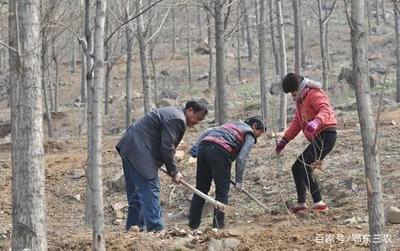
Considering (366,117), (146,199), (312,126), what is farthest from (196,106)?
(366,117)

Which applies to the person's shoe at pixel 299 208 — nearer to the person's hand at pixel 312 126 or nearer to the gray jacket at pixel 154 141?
the person's hand at pixel 312 126

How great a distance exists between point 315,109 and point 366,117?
2.61m

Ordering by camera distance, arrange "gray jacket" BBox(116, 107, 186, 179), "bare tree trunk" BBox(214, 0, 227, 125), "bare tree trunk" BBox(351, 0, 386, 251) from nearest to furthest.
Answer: "bare tree trunk" BBox(351, 0, 386, 251)
"gray jacket" BBox(116, 107, 186, 179)
"bare tree trunk" BBox(214, 0, 227, 125)

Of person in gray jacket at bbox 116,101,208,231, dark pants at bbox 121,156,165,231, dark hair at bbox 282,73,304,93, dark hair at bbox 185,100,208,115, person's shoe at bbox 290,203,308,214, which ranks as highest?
dark hair at bbox 282,73,304,93

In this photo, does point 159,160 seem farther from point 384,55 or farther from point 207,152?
point 384,55

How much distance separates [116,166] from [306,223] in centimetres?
623

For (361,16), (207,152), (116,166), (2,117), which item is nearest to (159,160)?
(207,152)

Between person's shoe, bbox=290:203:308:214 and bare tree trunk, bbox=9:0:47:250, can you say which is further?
person's shoe, bbox=290:203:308:214

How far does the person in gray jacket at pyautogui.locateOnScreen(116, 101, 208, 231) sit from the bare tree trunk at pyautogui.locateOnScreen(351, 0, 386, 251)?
2442mm

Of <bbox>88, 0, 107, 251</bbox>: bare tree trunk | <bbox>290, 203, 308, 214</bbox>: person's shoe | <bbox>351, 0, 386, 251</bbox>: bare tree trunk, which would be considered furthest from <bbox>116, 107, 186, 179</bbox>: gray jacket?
<bbox>351, 0, 386, 251</bbox>: bare tree trunk

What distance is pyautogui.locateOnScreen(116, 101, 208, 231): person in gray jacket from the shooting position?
603cm

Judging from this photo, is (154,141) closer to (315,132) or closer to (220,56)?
(315,132)

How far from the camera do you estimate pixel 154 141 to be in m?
6.21

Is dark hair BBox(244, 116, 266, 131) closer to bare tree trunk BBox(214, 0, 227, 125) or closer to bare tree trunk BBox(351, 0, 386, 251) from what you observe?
bare tree trunk BBox(351, 0, 386, 251)
